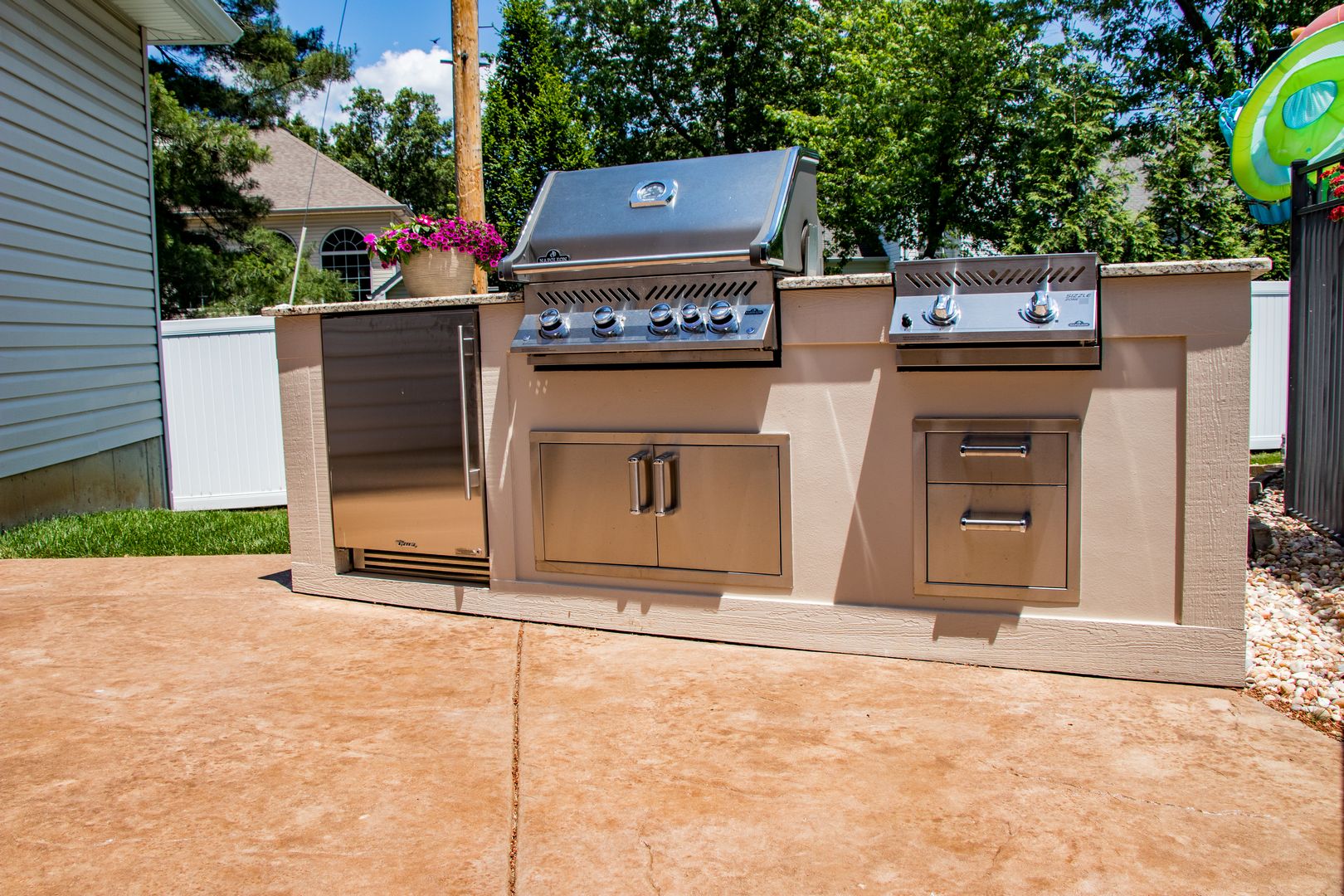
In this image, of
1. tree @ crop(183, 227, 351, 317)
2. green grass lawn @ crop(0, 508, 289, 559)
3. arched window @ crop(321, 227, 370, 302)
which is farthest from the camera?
arched window @ crop(321, 227, 370, 302)

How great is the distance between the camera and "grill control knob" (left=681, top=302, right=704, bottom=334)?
3576mm

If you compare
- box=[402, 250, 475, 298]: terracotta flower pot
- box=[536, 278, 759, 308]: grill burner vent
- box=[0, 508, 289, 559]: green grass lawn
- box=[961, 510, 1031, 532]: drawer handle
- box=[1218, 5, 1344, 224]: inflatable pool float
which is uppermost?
box=[1218, 5, 1344, 224]: inflatable pool float

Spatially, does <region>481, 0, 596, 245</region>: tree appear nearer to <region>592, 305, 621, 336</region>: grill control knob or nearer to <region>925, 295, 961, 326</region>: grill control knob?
<region>592, 305, 621, 336</region>: grill control knob

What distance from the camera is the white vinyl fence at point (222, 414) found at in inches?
332

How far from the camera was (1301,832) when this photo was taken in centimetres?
225

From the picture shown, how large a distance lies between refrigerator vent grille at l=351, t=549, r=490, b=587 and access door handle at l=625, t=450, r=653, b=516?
0.81 metres

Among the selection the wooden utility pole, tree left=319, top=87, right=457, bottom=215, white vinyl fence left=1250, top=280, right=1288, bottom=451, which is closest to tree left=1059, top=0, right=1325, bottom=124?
white vinyl fence left=1250, top=280, right=1288, bottom=451

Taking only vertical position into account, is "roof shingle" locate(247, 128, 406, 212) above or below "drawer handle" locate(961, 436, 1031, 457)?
above

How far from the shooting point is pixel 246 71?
722 inches

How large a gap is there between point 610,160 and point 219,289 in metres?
13.0

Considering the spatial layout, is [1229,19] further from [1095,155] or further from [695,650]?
[695,650]

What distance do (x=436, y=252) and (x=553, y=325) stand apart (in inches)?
35.9

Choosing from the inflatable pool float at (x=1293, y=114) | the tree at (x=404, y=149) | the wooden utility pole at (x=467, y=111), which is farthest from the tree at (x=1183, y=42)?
the tree at (x=404, y=149)

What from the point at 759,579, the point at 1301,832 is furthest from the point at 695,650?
the point at 1301,832
